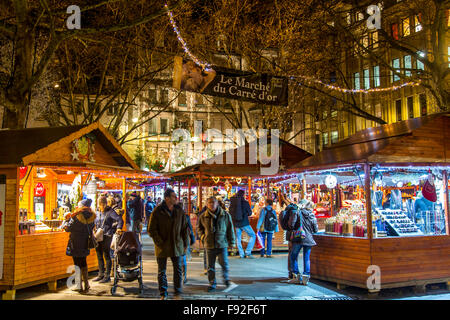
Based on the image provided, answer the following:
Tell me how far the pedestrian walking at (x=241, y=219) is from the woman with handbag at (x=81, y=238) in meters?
5.72

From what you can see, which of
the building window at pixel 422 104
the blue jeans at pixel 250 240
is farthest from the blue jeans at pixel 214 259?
the building window at pixel 422 104

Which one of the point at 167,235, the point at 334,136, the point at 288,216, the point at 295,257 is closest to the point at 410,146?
the point at 288,216

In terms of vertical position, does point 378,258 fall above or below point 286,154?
below

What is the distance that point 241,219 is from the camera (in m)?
13.7

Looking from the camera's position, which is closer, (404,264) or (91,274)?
(404,264)

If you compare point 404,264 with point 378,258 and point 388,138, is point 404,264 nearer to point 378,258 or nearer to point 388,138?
point 378,258

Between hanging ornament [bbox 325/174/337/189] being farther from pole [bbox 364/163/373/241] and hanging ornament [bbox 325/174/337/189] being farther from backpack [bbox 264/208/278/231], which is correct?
pole [bbox 364/163/373/241]

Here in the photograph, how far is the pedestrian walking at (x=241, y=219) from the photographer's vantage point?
13.6 metres

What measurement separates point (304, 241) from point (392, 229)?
1.89m

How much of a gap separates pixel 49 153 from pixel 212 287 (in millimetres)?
4926

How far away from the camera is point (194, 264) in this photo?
41.7 feet

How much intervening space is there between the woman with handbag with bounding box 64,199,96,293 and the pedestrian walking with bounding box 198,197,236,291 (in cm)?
228
